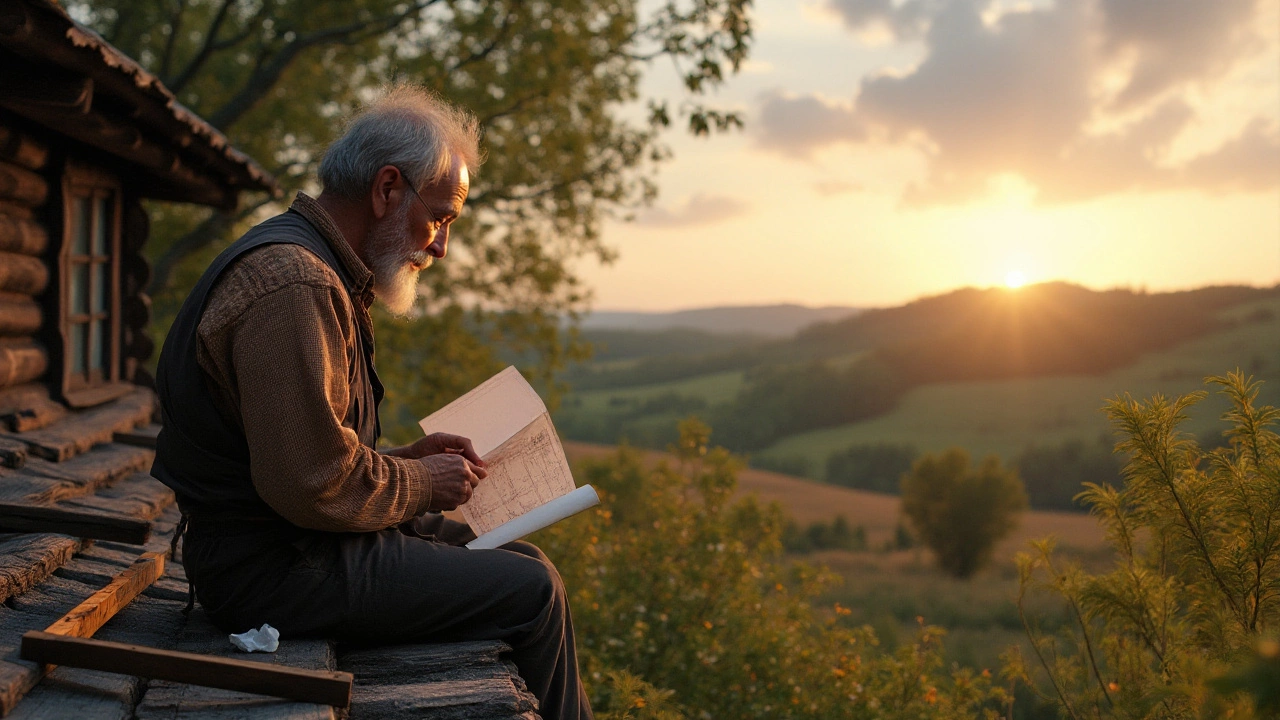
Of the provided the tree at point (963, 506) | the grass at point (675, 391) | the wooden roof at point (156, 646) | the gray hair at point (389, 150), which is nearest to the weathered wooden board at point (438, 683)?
the wooden roof at point (156, 646)

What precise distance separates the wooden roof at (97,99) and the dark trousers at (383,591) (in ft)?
6.11

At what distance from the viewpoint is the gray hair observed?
2.71 metres

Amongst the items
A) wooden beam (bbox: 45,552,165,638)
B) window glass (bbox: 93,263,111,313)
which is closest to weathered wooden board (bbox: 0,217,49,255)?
window glass (bbox: 93,263,111,313)

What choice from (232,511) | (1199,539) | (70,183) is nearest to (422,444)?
(232,511)

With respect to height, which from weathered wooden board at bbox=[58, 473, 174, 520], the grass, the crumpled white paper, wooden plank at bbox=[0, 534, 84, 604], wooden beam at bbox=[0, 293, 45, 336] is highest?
wooden beam at bbox=[0, 293, 45, 336]

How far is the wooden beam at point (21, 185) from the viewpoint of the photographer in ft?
14.4

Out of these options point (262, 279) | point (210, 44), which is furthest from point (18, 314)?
point (210, 44)

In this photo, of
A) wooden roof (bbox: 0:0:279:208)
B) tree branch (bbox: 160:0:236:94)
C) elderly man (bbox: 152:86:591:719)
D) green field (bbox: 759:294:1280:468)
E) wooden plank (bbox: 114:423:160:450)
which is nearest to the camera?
elderly man (bbox: 152:86:591:719)

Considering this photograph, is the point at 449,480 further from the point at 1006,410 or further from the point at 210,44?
the point at 1006,410

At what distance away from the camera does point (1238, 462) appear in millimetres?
2645

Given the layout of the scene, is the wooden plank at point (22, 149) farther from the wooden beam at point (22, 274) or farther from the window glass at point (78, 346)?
the window glass at point (78, 346)

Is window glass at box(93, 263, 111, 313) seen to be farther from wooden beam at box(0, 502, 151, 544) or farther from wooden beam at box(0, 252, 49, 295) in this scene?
wooden beam at box(0, 502, 151, 544)

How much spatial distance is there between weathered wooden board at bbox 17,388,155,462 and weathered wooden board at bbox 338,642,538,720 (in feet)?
7.74

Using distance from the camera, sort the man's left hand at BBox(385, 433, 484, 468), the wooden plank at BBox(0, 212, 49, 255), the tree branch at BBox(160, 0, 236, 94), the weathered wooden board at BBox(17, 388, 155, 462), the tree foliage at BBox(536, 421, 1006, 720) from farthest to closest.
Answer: the tree branch at BBox(160, 0, 236, 94), the tree foliage at BBox(536, 421, 1006, 720), the wooden plank at BBox(0, 212, 49, 255), the weathered wooden board at BBox(17, 388, 155, 462), the man's left hand at BBox(385, 433, 484, 468)
